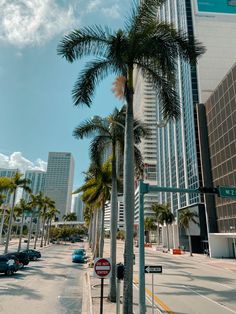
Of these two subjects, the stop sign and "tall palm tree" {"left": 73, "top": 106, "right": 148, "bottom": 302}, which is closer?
the stop sign

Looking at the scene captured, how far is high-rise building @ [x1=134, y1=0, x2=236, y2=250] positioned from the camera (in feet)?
228

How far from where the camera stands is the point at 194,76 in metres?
73.8

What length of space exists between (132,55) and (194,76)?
66.2m

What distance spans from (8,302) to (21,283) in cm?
633

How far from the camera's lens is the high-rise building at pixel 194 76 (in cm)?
6962

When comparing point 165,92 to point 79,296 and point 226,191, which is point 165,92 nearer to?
point 226,191

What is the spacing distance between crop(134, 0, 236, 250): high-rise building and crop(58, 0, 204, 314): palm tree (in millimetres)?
50020

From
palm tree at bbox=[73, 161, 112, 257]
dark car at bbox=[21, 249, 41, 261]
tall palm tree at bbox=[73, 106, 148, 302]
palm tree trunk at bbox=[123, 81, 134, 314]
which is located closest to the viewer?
palm tree trunk at bbox=[123, 81, 134, 314]

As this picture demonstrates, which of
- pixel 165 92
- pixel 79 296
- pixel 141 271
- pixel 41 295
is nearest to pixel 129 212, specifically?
pixel 141 271

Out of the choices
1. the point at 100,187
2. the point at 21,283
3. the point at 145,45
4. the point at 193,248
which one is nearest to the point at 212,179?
the point at 193,248

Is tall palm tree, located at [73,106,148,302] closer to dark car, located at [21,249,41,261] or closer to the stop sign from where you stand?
the stop sign

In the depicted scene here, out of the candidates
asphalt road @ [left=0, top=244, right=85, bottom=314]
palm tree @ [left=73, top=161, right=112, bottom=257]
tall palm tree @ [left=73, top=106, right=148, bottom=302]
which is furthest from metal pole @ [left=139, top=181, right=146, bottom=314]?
palm tree @ [left=73, top=161, right=112, bottom=257]

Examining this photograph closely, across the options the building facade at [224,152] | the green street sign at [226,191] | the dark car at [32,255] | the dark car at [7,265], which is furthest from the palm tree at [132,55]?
the building facade at [224,152]

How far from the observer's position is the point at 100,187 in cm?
2991
